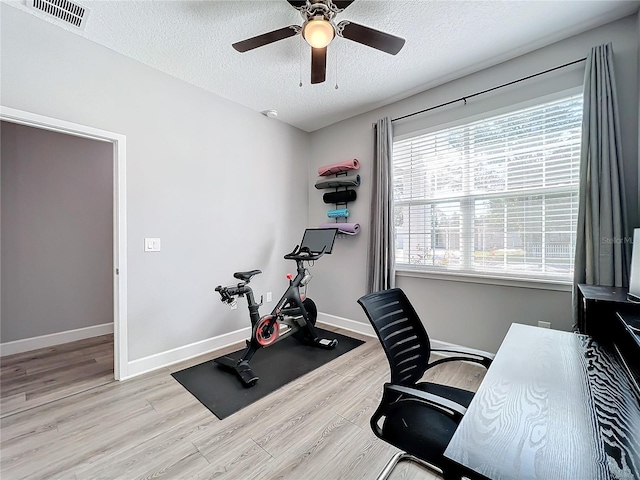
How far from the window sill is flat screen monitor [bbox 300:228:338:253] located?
86 cm

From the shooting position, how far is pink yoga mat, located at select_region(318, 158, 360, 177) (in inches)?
139

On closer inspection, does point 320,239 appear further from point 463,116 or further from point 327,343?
point 463,116

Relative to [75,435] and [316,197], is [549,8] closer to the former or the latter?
[316,197]

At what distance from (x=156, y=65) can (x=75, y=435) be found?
2.93m

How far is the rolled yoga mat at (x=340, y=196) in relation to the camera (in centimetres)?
360

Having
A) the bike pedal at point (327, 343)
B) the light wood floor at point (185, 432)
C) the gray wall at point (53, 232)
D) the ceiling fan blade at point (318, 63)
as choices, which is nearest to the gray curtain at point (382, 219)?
the bike pedal at point (327, 343)

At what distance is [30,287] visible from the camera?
3061 millimetres

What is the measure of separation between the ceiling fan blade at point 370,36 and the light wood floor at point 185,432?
2468 millimetres

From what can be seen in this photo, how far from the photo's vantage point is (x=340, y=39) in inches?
87.0

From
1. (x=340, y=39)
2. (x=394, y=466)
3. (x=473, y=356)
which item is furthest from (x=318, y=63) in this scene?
(x=394, y=466)

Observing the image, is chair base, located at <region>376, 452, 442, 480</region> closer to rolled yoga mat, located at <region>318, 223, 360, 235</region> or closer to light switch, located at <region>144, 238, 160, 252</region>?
rolled yoga mat, located at <region>318, 223, 360, 235</region>

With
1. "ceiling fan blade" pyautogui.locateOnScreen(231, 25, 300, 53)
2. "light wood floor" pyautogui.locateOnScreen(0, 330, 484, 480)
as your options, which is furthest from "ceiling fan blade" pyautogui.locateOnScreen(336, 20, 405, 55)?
"light wood floor" pyautogui.locateOnScreen(0, 330, 484, 480)

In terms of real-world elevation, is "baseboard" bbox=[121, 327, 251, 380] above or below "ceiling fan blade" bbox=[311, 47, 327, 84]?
below

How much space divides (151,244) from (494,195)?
3.22m
